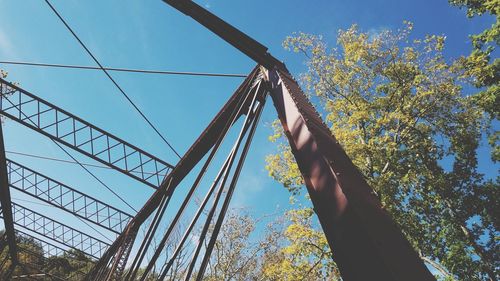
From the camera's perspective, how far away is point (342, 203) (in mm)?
1864

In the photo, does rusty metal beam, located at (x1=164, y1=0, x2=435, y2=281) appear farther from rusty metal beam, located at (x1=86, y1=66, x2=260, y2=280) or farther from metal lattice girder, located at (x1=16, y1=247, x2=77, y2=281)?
metal lattice girder, located at (x1=16, y1=247, x2=77, y2=281)

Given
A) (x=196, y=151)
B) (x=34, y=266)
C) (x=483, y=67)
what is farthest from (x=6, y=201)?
(x=483, y=67)

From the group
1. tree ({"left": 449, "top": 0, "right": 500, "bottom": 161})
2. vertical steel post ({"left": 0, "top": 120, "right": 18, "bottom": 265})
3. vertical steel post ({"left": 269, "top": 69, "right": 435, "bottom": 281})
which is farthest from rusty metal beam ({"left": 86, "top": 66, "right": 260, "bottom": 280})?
tree ({"left": 449, "top": 0, "right": 500, "bottom": 161})

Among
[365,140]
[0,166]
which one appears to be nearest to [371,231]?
[0,166]

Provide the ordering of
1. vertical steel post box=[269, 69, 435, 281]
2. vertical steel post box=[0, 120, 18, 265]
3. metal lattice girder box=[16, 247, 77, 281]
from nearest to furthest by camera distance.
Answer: vertical steel post box=[269, 69, 435, 281], vertical steel post box=[0, 120, 18, 265], metal lattice girder box=[16, 247, 77, 281]

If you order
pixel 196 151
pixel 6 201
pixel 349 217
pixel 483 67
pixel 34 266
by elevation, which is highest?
pixel 483 67

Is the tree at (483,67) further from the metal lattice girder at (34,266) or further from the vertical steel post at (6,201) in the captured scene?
the metal lattice girder at (34,266)

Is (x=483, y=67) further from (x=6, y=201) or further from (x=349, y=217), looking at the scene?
(x=6, y=201)

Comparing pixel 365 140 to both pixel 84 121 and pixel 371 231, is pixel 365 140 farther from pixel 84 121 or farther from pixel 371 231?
pixel 371 231

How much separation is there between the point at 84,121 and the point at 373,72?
11881 millimetres

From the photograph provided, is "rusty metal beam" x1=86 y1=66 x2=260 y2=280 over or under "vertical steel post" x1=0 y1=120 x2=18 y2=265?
over

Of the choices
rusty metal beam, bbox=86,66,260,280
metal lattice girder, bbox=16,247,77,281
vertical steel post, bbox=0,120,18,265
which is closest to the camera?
rusty metal beam, bbox=86,66,260,280

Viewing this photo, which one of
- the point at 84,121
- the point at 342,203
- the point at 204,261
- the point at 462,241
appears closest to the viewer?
the point at 342,203

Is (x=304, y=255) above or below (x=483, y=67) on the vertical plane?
below
